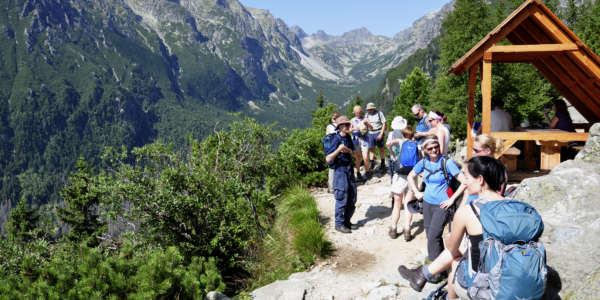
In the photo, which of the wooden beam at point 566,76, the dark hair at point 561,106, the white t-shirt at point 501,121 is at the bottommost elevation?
the white t-shirt at point 501,121

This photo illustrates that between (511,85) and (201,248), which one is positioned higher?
(511,85)

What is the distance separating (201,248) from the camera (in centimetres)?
627

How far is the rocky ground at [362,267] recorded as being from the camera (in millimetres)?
5094

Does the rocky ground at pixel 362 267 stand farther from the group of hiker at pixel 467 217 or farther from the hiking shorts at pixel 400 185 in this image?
the hiking shorts at pixel 400 185

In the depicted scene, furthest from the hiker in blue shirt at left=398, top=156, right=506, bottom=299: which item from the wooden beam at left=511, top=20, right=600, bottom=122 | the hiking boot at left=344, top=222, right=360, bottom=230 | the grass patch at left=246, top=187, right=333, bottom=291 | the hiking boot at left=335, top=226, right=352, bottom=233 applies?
the wooden beam at left=511, top=20, right=600, bottom=122

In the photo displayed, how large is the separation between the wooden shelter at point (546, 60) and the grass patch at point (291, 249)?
15.3 ft

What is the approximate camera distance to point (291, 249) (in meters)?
6.81

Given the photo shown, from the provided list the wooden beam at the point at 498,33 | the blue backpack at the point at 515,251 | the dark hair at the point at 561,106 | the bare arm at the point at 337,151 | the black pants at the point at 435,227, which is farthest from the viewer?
the dark hair at the point at 561,106

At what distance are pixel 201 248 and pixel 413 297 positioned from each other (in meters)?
3.67

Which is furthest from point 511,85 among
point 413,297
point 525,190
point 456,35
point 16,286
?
point 16,286

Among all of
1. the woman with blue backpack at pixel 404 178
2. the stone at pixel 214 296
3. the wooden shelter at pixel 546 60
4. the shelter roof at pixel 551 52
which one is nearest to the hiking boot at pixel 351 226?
the woman with blue backpack at pixel 404 178

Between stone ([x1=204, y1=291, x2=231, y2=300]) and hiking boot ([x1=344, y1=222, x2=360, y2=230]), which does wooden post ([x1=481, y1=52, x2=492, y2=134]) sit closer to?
hiking boot ([x1=344, y1=222, x2=360, y2=230])

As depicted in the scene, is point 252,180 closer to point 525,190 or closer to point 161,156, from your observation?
point 161,156

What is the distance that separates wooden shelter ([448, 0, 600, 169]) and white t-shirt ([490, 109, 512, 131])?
69 centimetres
